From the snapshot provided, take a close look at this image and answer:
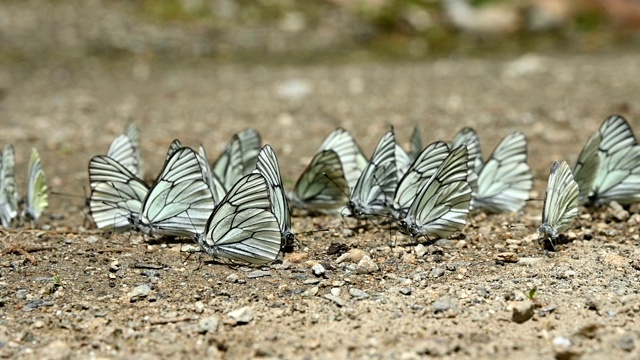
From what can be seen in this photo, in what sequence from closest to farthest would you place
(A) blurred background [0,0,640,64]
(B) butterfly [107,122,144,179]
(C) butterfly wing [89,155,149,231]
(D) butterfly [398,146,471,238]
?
1. (D) butterfly [398,146,471,238]
2. (C) butterfly wing [89,155,149,231]
3. (B) butterfly [107,122,144,179]
4. (A) blurred background [0,0,640,64]

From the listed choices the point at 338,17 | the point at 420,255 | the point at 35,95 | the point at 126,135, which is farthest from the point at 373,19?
the point at 420,255

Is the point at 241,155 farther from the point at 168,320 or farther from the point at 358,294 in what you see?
the point at 168,320

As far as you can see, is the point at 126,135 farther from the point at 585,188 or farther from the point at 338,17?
the point at 338,17

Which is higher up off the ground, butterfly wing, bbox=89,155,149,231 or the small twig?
butterfly wing, bbox=89,155,149,231

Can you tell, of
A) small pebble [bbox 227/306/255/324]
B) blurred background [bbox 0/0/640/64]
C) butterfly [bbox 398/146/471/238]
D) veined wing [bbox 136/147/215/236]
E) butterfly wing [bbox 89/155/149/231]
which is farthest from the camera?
blurred background [bbox 0/0/640/64]

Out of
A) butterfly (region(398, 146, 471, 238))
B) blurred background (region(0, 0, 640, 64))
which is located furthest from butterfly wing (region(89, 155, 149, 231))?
blurred background (region(0, 0, 640, 64))

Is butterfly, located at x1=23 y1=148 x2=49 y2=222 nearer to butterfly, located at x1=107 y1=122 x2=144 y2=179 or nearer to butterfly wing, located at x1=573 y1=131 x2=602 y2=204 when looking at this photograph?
butterfly, located at x1=107 y1=122 x2=144 y2=179

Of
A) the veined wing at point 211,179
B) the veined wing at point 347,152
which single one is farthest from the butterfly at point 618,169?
the veined wing at point 211,179
